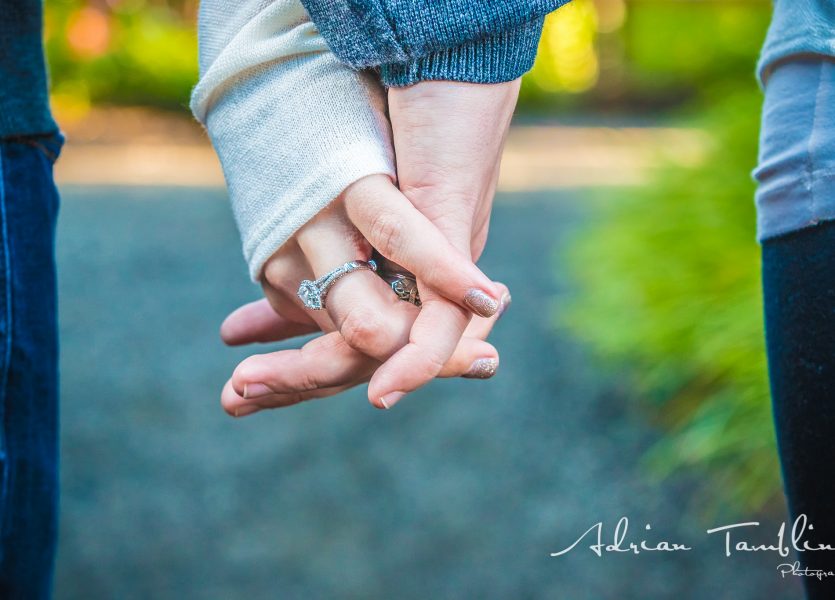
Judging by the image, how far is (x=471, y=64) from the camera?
30.9 inches

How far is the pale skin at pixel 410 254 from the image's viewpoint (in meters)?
0.77

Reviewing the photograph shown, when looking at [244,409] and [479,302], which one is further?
[244,409]

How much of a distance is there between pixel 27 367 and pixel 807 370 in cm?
88

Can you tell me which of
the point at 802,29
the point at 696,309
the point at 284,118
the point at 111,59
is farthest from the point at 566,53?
the point at 284,118

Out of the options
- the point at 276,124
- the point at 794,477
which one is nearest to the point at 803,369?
the point at 794,477

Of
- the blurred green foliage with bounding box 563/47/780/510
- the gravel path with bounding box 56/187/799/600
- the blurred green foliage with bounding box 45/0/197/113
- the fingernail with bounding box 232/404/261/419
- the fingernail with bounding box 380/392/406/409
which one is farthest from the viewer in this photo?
the blurred green foliage with bounding box 45/0/197/113

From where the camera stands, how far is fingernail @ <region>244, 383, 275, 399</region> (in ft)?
2.68

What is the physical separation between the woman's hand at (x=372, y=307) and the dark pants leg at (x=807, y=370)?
307 mm

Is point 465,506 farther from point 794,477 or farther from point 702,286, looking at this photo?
point 794,477

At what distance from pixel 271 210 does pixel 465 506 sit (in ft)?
6.52

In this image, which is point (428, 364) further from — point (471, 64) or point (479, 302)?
point (471, 64)

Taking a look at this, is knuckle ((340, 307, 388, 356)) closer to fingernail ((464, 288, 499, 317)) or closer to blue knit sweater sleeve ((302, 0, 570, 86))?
fingernail ((464, 288, 499, 317))

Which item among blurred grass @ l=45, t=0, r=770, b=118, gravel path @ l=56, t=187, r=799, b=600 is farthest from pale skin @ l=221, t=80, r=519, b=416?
blurred grass @ l=45, t=0, r=770, b=118

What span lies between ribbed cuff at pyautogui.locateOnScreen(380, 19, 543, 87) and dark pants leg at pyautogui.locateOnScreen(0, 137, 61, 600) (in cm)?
48
